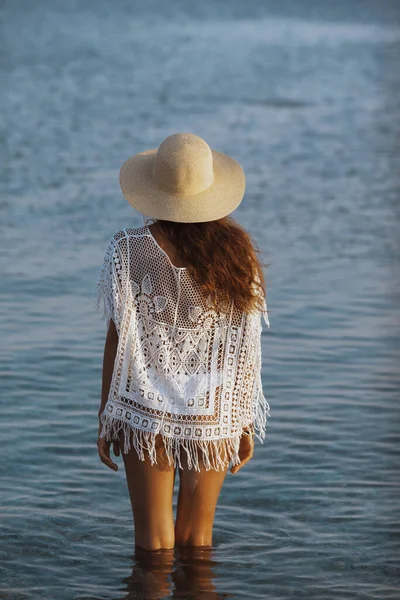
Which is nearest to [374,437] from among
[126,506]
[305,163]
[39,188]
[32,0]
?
[126,506]

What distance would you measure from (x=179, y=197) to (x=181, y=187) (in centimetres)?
4

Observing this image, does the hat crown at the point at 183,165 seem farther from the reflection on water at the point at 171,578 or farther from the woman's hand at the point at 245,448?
the reflection on water at the point at 171,578

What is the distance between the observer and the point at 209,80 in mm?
20828

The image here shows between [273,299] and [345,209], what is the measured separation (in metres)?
3.39

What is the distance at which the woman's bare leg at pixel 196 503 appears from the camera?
435 cm

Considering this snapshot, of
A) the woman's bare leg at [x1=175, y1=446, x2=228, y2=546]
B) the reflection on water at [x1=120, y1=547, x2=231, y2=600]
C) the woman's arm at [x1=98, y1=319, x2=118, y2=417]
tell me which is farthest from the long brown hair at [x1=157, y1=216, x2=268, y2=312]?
the reflection on water at [x1=120, y1=547, x2=231, y2=600]

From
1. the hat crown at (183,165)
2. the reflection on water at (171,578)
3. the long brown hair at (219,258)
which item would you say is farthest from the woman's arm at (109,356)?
the reflection on water at (171,578)

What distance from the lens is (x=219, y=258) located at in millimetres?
4223

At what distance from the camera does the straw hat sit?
166 inches

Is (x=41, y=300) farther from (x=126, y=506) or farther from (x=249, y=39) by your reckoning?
(x=249, y=39)

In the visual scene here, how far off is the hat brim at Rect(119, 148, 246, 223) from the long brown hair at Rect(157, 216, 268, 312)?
63 mm

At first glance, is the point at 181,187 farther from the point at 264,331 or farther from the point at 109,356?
the point at 264,331

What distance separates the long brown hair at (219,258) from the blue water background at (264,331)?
1.10 meters

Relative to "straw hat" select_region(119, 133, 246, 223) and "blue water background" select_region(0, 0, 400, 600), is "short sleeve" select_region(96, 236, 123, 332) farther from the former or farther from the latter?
"blue water background" select_region(0, 0, 400, 600)
